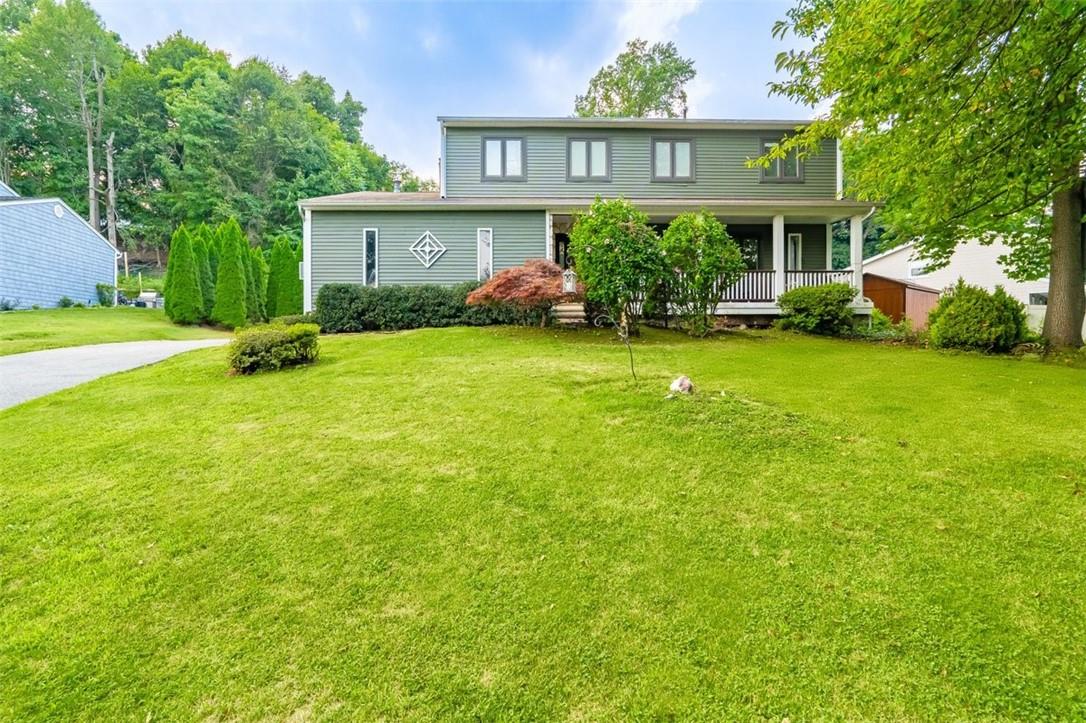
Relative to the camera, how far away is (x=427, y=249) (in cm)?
1366

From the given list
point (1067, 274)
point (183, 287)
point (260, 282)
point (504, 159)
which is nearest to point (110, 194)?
point (260, 282)

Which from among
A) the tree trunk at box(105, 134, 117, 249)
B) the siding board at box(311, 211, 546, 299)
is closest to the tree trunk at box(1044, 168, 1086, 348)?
the siding board at box(311, 211, 546, 299)

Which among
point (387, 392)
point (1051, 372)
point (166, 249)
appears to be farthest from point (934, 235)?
point (166, 249)

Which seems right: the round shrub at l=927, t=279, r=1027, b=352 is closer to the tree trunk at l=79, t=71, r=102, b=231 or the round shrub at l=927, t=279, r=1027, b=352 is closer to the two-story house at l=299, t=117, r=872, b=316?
the two-story house at l=299, t=117, r=872, b=316

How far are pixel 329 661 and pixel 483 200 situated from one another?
1303 cm

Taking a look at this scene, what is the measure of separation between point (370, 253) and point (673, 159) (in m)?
9.24

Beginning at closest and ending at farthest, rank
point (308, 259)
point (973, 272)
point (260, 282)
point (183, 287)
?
point (308, 259) < point (973, 272) < point (183, 287) < point (260, 282)

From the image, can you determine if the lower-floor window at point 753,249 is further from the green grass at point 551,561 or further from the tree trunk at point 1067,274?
the green grass at point 551,561

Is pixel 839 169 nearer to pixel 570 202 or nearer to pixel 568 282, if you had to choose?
pixel 570 202

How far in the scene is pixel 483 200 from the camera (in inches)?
540

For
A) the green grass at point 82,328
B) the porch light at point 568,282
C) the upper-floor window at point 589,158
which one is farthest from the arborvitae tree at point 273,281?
the porch light at point 568,282

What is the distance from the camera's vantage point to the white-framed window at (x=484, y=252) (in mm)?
13656

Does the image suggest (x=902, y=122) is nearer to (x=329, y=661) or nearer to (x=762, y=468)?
(x=762, y=468)

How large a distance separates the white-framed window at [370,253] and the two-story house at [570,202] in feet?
0.09
